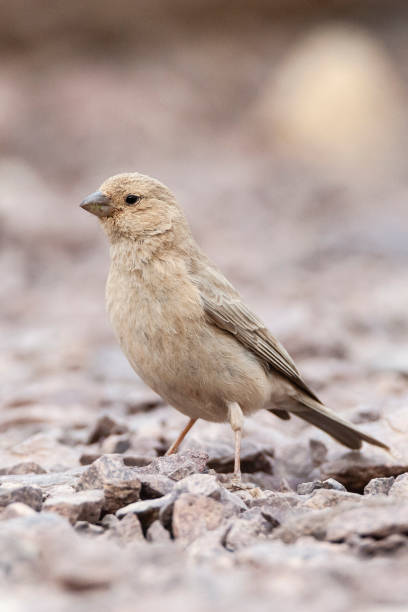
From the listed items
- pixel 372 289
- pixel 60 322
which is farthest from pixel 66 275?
pixel 372 289

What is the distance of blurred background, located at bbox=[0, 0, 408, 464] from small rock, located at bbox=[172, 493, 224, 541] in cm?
Answer: 384

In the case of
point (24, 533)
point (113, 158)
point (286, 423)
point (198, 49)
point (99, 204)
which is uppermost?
point (198, 49)

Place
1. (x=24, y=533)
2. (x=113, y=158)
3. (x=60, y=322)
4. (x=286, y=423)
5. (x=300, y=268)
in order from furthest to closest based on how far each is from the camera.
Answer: (x=113, y=158)
(x=300, y=268)
(x=60, y=322)
(x=286, y=423)
(x=24, y=533)

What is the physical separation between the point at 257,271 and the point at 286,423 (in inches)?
181

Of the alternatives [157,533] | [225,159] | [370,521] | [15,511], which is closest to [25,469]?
[15,511]

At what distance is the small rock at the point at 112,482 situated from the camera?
10.7 feet

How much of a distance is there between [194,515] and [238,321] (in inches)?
83.6

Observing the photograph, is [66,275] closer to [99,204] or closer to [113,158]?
[113,158]

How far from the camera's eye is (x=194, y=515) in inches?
118

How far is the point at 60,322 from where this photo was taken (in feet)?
29.3

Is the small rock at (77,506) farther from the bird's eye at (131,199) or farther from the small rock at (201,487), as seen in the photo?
the bird's eye at (131,199)

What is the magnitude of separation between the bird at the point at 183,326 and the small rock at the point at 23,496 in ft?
4.76

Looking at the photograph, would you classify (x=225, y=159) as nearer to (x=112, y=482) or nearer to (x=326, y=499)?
(x=326, y=499)

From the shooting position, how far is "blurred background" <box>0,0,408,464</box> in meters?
8.39
